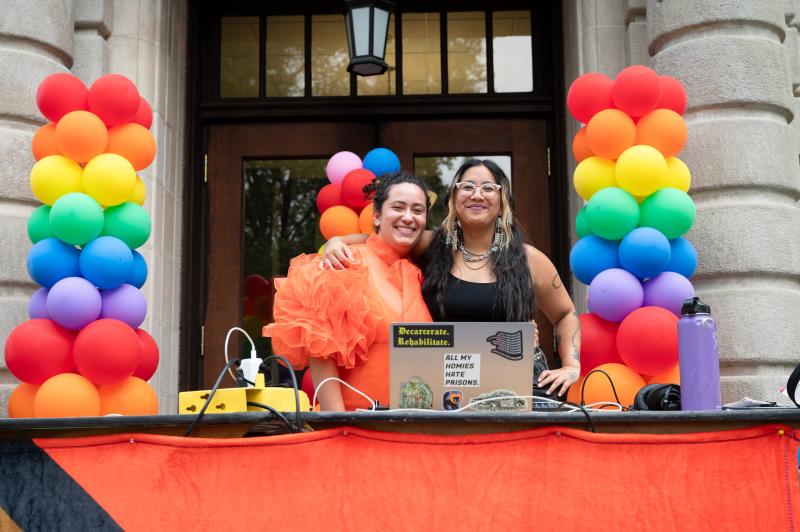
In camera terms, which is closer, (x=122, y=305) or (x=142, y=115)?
(x=122, y=305)

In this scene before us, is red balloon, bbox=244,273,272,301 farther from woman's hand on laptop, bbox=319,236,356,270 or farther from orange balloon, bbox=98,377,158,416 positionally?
woman's hand on laptop, bbox=319,236,356,270

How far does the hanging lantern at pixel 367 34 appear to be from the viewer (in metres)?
4.61

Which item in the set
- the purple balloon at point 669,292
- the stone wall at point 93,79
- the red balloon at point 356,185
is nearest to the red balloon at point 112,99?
the stone wall at point 93,79

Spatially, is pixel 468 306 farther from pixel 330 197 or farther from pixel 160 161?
pixel 160 161

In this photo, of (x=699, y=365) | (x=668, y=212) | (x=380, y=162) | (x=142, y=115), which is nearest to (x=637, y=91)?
(x=668, y=212)

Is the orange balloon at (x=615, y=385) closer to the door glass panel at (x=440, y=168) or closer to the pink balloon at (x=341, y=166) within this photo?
the pink balloon at (x=341, y=166)

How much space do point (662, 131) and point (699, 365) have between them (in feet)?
6.29

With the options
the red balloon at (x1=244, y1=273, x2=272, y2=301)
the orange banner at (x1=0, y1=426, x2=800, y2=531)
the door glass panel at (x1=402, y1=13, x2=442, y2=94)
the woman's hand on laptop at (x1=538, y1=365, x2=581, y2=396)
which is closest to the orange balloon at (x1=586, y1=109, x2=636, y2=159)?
the woman's hand on laptop at (x1=538, y1=365, x2=581, y2=396)

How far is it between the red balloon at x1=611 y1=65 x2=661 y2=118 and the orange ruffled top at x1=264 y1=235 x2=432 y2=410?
134 cm

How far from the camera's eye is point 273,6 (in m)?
5.67

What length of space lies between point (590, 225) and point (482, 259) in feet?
2.07

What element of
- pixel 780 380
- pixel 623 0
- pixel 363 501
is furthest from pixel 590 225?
pixel 363 501

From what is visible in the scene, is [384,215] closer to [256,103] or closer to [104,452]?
[104,452]

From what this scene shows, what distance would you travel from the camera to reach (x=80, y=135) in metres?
3.88
